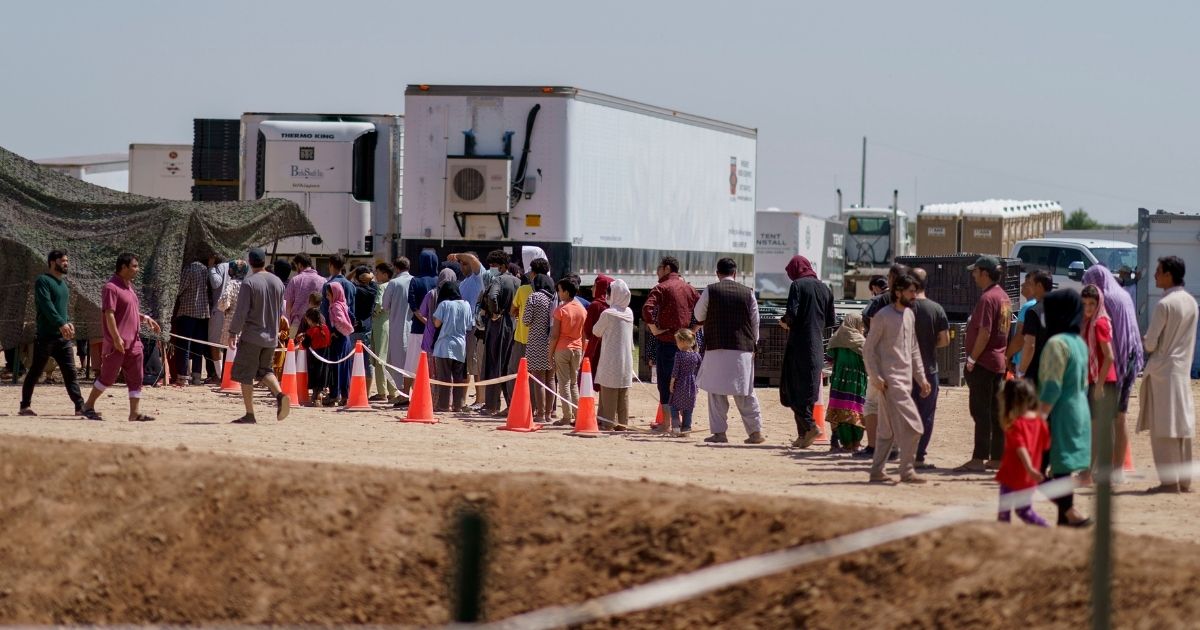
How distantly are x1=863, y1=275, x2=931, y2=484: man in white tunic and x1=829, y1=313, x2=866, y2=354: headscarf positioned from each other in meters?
2.28

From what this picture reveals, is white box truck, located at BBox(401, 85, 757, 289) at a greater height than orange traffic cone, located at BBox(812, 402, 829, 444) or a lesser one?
greater

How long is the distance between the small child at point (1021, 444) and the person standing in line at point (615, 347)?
7.05 metres

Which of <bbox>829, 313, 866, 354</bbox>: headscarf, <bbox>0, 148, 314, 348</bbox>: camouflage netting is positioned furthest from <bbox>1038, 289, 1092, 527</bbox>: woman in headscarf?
<bbox>0, 148, 314, 348</bbox>: camouflage netting

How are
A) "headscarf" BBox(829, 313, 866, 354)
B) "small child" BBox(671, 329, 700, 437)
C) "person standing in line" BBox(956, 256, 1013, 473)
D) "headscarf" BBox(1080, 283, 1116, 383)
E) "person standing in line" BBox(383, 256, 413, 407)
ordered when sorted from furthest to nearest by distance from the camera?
"person standing in line" BBox(383, 256, 413, 407)
"small child" BBox(671, 329, 700, 437)
"headscarf" BBox(829, 313, 866, 354)
"person standing in line" BBox(956, 256, 1013, 473)
"headscarf" BBox(1080, 283, 1116, 383)

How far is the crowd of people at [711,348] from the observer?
12.2m

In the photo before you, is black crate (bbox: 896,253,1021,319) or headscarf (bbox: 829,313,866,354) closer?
headscarf (bbox: 829,313,866,354)

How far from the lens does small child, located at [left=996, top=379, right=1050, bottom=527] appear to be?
966 cm

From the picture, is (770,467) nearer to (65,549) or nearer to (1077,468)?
(1077,468)

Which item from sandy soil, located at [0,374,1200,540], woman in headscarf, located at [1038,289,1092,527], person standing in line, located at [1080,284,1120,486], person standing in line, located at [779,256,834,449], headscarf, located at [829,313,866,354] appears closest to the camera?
woman in headscarf, located at [1038,289,1092,527]

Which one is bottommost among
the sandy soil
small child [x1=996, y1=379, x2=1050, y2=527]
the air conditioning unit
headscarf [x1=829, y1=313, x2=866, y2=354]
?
the sandy soil

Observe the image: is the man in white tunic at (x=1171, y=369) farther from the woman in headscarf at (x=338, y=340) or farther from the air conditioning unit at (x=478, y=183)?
the air conditioning unit at (x=478, y=183)

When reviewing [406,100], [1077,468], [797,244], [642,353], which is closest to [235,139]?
[406,100]

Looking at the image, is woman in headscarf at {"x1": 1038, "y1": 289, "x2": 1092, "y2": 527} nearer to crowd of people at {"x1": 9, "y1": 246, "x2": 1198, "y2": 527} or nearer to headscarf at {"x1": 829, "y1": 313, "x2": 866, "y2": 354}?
crowd of people at {"x1": 9, "y1": 246, "x2": 1198, "y2": 527}

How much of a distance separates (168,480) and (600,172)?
16.1 meters
